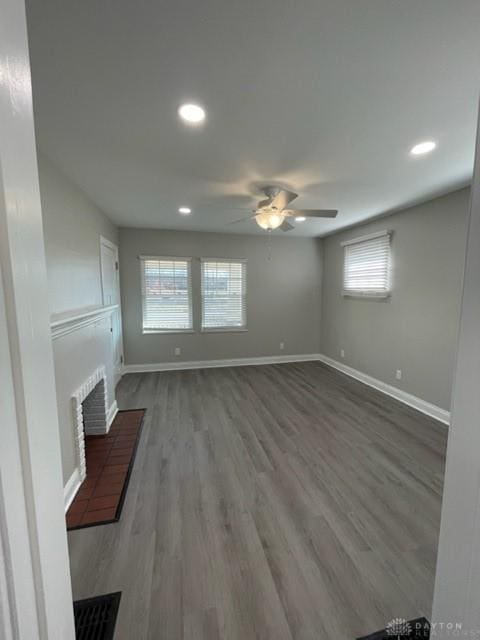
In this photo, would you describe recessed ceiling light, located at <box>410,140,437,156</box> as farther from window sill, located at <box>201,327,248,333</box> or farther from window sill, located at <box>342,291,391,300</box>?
window sill, located at <box>201,327,248,333</box>

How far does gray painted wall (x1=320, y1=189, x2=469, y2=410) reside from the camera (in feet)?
10.1

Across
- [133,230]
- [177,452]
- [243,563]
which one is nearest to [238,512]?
[243,563]

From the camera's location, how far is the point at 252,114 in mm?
1702

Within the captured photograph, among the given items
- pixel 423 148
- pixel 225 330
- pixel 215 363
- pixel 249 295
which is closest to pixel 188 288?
pixel 225 330

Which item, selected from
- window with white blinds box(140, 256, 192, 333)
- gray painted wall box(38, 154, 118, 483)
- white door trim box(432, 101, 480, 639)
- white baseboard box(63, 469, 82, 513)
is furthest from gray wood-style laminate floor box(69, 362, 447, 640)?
window with white blinds box(140, 256, 192, 333)

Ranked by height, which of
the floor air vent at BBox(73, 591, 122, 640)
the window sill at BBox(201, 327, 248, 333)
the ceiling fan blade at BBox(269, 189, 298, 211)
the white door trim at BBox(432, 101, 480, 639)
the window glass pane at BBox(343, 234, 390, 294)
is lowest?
the floor air vent at BBox(73, 591, 122, 640)

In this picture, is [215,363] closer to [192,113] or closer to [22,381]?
[192,113]

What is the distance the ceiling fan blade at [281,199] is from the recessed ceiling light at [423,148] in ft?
3.04

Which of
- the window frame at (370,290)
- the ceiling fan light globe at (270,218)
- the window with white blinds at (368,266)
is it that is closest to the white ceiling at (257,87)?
the ceiling fan light globe at (270,218)

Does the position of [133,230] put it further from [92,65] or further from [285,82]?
[285,82]

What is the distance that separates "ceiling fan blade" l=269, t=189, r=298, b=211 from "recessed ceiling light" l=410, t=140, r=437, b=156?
0.93 metres

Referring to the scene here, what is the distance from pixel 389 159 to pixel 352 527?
2.73 meters

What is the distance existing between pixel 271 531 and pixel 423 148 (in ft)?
9.51

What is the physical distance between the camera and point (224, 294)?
5297 millimetres
